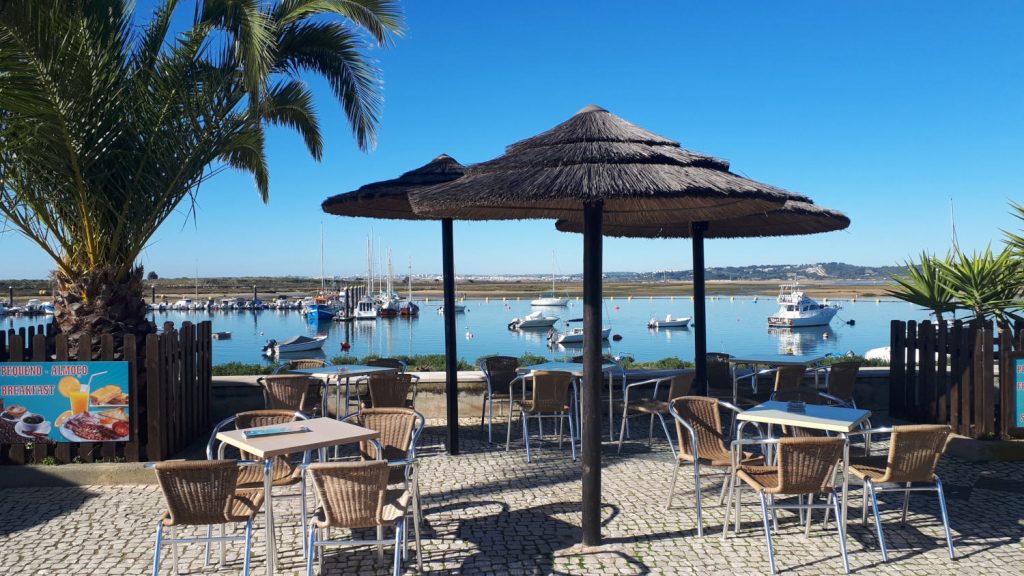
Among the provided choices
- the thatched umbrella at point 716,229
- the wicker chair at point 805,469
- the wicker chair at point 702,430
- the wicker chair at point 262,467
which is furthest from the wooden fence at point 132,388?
the wicker chair at point 805,469

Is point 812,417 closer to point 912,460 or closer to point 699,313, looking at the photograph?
point 912,460

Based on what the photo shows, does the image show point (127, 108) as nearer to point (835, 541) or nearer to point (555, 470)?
point (555, 470)

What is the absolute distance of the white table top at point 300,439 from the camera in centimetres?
425

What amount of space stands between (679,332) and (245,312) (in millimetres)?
59465

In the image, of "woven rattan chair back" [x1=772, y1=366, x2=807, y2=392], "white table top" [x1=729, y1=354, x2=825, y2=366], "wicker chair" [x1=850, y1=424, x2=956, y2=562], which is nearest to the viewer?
"wicker chair" [x1=850, y1=424, x2=956, y2=562]

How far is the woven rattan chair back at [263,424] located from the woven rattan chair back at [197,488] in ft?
3.25

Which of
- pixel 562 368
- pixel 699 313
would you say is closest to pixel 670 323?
pixel 699 313

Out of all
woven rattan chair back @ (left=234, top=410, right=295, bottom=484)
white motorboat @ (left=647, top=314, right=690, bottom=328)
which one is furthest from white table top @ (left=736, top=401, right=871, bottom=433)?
white motorboat @ (left=647, top=314, right=690, bottom=328)

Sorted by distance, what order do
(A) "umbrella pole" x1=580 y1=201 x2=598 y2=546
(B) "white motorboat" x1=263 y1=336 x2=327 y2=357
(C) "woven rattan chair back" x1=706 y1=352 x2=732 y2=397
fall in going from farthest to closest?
(B) "white motorboat" x1=263 y1=336 x2=327 y2=357 < (C) "woven rattan chair back" x1=706 y1=352 x2=732 y2=397 < (A) "umbrella pole" x1=580 y1=201 x2=598 y2=546

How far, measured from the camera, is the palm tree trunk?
6.92 meters

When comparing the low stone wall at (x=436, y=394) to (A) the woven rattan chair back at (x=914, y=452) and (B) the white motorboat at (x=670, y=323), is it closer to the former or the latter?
(A) the woven rattan chair back at (x=914, y=452)

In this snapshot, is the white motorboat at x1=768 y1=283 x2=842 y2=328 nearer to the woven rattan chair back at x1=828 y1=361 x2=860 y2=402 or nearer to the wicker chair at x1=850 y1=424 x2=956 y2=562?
the woven rattan chair back at x1=828 y1=361 x2=860 y2=402

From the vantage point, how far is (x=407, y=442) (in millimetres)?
5391

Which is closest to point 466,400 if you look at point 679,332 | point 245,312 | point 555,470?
point 555,470
